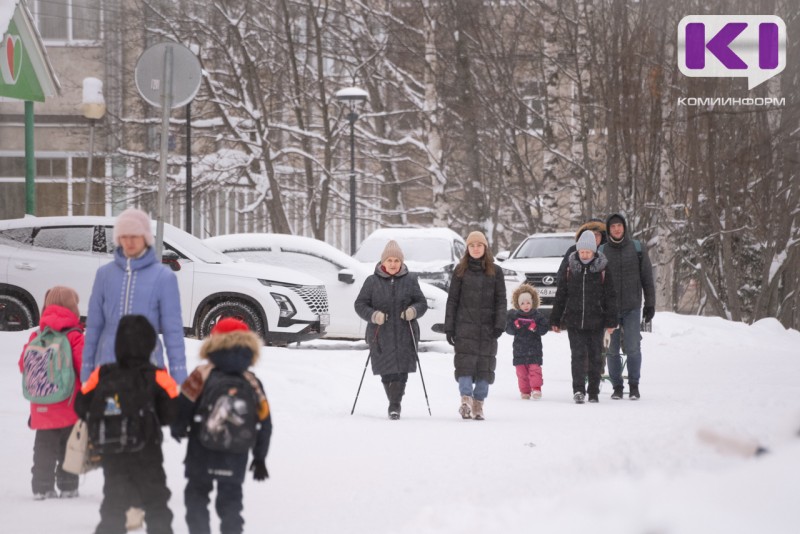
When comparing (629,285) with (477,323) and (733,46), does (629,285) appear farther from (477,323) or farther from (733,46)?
(733,46)

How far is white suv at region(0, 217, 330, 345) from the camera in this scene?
16781 millimetres

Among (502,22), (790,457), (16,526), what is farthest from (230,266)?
(502,22)

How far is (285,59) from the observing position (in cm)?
3788

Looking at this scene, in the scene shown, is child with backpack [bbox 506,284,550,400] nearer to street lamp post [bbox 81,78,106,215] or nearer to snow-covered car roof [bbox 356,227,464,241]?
snow-covered car roof [bbox 356,227,464,241]

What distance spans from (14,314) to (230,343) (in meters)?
11.6

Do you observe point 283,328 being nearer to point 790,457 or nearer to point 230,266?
point 230,266

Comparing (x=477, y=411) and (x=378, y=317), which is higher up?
(x=378, y=317)

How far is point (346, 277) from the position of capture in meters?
19.5

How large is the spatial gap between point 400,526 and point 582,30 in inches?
1089

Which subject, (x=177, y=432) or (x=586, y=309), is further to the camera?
(x=586, y=309)

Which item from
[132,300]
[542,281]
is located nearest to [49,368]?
[132,300]

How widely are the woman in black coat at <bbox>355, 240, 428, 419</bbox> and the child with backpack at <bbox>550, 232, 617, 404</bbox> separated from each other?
6.82 ft

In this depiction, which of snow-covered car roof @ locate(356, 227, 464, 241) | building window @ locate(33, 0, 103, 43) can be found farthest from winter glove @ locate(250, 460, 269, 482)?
building window @ locate(33, 0, 103, 43)

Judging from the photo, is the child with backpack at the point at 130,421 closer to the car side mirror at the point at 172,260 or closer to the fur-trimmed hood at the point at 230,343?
the fur-trimmed hood at the point at 230,343
